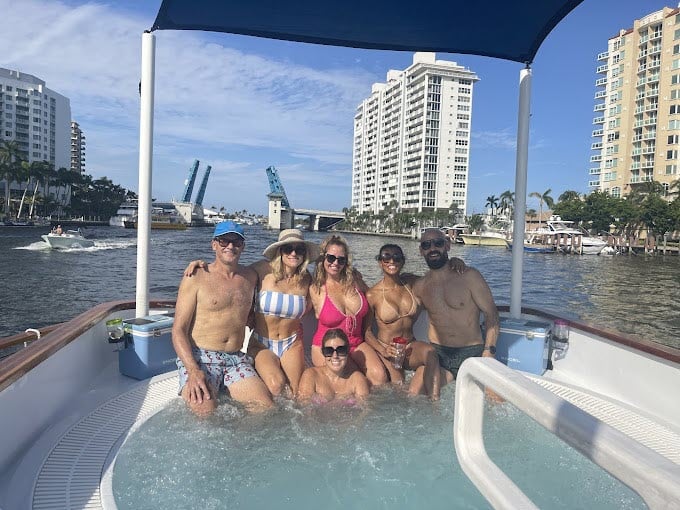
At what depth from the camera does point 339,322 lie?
3.29 meters

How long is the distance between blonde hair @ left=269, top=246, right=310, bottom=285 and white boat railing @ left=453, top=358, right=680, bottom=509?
1951 millimetres

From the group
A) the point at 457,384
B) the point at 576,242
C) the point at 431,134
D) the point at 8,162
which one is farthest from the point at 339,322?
the point at 431,134

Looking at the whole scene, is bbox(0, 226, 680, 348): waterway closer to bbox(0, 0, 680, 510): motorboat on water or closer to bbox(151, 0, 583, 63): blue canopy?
bbox(0, 0, 680, 510): motorboat on water

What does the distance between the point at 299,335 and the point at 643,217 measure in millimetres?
56927

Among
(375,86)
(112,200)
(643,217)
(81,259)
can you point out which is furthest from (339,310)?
(375,86)

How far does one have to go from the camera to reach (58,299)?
15453 mm

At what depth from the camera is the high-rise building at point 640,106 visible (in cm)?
5406

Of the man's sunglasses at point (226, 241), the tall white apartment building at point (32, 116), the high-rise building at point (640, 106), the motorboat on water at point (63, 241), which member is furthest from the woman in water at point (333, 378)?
the tall white apartment building at point (32, 116)

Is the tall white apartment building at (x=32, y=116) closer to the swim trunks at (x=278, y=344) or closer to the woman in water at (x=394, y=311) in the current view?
the swim trunks at (x=278, y=344)

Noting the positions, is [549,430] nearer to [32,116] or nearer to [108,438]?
[108,438]

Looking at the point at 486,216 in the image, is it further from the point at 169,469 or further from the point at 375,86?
the point at 169,469

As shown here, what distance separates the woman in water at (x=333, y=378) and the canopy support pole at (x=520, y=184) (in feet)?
5.69

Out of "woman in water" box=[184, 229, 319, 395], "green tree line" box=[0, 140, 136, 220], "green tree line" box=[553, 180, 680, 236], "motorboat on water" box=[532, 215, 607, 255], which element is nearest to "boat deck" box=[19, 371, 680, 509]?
"woman in water" box=[184, 229, 319, 395]

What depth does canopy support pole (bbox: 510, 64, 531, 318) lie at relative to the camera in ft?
12.8
